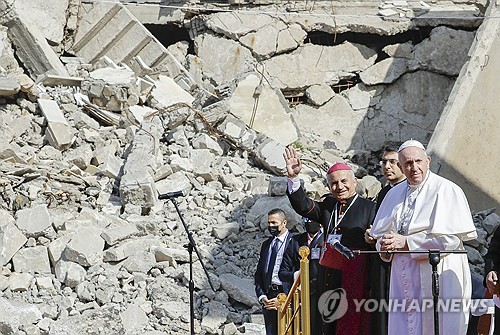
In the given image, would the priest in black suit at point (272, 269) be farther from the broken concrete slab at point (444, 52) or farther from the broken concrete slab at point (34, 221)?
the broken concrete slab at point (444, 52)

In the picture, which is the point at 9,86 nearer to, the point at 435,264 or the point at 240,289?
the point at 240,289

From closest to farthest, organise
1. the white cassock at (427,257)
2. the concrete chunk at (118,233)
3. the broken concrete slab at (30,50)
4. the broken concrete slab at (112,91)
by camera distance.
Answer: the white cassock at (427,257) < the concrete chunk at (118,233) < the broken concrete slab at (112,91) < the broken concrete slab at (30,50)

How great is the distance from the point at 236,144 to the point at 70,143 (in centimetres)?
208

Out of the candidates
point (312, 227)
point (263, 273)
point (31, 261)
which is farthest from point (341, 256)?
point (31, 261)

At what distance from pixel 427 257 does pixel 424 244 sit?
0.08 metres

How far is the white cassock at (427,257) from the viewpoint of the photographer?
197 inches

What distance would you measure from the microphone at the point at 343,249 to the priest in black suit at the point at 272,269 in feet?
4.49

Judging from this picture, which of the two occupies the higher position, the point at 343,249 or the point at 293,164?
the point at 293,164

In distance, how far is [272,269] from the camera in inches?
276

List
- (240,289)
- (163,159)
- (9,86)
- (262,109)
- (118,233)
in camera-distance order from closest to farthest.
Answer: (240,289) → (118,233) → (163,159) → (9,86) → (262,109)

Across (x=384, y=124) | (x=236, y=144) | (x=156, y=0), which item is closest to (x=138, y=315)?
(x=236, y=144)

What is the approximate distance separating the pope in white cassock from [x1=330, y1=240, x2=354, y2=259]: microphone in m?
0.19

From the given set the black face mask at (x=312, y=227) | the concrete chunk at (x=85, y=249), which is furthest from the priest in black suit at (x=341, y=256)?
the concrete chunk at (x=85, y=249)

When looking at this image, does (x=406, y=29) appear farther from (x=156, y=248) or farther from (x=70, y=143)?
(x=156, y=248)
